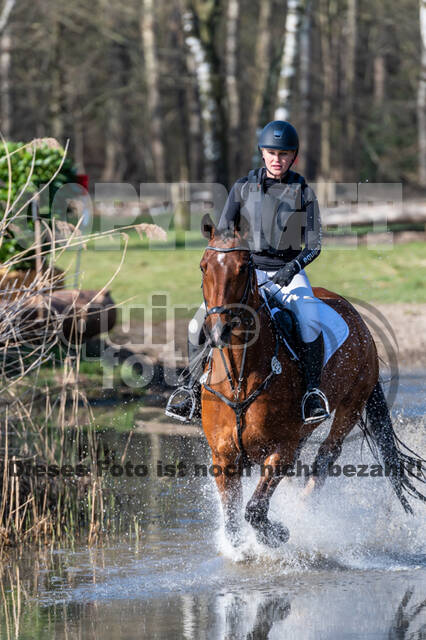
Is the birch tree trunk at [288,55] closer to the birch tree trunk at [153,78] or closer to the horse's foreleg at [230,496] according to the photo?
the birch tree trunk at [153,78]

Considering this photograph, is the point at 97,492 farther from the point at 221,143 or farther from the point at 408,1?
the point at 408,1

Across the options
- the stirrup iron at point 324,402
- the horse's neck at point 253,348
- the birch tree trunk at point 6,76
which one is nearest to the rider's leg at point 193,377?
the horse's neck at point 253,348

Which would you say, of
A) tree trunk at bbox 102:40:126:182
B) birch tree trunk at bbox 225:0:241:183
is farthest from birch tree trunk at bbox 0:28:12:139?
tree trunk at bbox 102:40:126:182

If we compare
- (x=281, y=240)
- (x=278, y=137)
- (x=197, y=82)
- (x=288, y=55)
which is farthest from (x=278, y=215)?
(x=197, y=82)

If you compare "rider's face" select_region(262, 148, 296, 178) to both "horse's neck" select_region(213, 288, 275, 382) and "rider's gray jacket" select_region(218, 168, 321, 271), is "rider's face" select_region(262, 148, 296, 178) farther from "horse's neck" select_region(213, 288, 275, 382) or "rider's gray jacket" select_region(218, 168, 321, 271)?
"horse's neck" select_region(213, 288, 275, 382)

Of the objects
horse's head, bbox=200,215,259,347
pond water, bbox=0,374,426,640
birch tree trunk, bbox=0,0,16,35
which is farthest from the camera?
birch tree trunk, bbox=0,0,16,35

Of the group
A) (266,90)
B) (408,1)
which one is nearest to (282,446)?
(266,90)

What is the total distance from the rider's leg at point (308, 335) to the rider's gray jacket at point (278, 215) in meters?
0.18

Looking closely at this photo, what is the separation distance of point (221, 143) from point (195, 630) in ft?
58.0

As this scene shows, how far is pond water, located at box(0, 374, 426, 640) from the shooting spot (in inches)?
201

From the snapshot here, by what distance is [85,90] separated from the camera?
37875 mm

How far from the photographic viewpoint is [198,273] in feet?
59.9

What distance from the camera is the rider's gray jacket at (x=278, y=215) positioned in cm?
634

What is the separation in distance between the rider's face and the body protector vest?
0.26 feet
